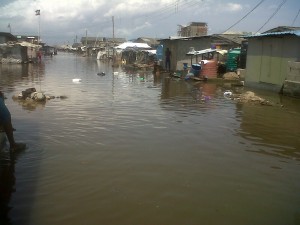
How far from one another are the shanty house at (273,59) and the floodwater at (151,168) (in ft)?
16.8

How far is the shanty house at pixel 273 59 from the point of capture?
15514 millimetres

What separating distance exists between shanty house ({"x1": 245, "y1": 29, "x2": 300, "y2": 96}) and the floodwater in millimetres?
5133

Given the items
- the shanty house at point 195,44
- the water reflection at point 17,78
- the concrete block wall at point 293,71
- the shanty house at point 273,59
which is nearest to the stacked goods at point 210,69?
the shanty house at point 273,59

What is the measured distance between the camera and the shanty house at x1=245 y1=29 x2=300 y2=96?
50.9 ft

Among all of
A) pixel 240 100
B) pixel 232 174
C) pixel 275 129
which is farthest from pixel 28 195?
pixel 240 100

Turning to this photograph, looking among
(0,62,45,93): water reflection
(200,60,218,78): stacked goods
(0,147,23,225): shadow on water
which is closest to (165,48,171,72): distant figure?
(200,60,218,78): stacked goods

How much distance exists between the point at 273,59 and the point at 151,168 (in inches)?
530

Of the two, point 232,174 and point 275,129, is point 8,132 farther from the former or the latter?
point 275,129

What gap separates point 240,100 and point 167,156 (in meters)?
8.08

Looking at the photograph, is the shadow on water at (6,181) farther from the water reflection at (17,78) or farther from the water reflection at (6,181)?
the water reflection at (17,78)

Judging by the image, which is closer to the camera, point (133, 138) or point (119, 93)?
point (133, 138)

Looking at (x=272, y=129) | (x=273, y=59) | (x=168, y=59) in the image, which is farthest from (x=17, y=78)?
(x=272, y=129)

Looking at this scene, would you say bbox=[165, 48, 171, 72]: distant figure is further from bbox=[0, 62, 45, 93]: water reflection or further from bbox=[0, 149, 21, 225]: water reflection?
bbox=[0, 149, 21, 225]: water reflection

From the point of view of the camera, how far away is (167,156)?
6.77 metres
